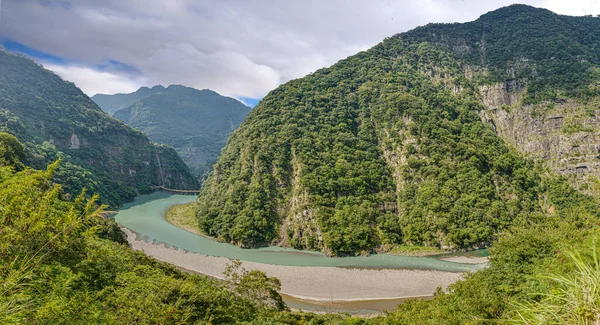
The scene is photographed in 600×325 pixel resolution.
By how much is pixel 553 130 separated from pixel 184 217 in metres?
86.8

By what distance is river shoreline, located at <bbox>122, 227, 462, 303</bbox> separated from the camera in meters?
34.3

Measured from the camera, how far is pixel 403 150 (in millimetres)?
63562

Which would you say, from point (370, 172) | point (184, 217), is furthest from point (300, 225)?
point (184, 217)

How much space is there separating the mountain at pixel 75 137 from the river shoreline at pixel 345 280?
56970mm

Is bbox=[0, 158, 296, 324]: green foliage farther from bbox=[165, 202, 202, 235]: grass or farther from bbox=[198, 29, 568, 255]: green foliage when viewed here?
bbox=[165, 202, 202, 235]: grass

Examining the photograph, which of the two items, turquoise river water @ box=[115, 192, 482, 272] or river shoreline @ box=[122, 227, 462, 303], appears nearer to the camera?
river shoreline @ box=[122, 227, 462, 303]

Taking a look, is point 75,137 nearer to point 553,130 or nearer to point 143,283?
point 143,283

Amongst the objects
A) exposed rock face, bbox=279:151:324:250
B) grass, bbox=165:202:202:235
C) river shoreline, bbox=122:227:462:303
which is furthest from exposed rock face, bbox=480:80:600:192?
grass, bbox=165:202:202:235

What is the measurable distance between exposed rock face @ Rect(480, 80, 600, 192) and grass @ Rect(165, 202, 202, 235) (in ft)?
245

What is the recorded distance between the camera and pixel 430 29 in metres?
104

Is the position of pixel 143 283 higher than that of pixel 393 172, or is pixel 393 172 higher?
pixel 393 172

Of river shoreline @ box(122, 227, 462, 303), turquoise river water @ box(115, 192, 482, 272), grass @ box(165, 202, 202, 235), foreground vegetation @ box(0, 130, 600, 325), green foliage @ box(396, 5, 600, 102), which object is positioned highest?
green foliage @ box(396, 5, 600, 102)

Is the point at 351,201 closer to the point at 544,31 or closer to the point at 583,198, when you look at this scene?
the point at 583,198

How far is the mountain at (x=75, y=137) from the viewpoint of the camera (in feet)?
258
